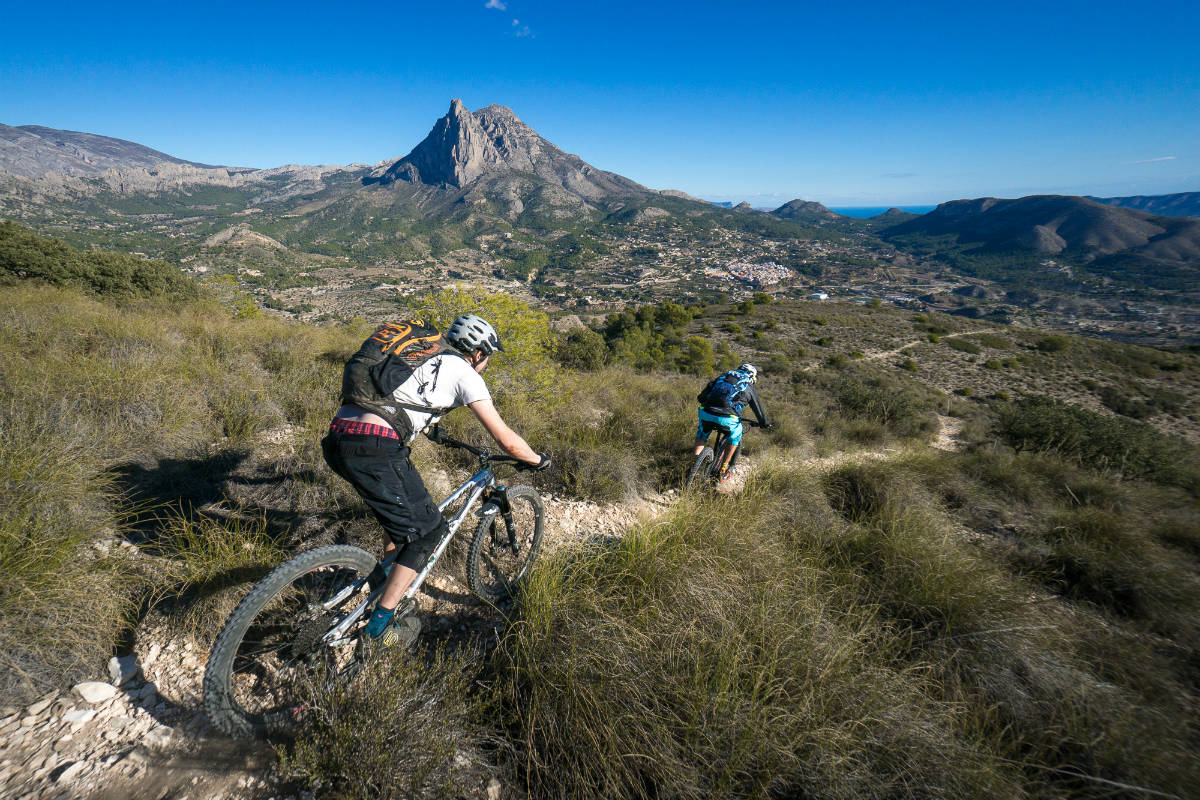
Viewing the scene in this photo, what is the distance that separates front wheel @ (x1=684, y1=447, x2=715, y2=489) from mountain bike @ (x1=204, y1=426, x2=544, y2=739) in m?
2.81

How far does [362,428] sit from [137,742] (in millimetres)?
1783

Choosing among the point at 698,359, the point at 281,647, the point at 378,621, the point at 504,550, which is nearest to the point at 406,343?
the point at 378,621

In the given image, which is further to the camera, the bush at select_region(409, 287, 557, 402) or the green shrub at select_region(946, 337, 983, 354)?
the green shrub at select_region(946, 337, 983, 354)

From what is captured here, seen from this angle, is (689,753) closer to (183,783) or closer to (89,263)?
(183,783)

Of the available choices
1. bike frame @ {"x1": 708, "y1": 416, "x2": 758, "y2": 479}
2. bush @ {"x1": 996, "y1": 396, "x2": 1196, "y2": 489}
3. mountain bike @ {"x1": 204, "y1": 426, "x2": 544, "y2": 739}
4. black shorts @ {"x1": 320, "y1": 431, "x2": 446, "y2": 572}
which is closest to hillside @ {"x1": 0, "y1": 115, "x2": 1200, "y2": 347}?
bike frame @ {"x1": 708, "y1": 416, "x2": 758, "y2": 479}

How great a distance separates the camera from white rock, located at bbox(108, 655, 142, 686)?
2.30 metres

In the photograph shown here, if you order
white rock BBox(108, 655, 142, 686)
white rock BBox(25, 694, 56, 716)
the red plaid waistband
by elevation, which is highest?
the red plaid waistband

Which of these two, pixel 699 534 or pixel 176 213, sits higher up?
pixel 176 213

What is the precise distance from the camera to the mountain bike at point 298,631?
6.73 feet

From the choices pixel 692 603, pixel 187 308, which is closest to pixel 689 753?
pixel 692 603

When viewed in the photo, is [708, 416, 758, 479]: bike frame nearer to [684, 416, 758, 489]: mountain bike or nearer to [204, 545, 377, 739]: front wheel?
[684, 416, 758, 489]: mountain bike

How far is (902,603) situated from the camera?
316 cm

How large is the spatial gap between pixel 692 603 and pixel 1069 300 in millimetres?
116767

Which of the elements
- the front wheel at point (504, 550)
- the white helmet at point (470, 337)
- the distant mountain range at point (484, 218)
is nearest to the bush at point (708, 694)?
the front wheel at point (504, 550)
